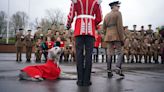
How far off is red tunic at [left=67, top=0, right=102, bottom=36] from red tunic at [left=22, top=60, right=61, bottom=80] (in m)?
1.46

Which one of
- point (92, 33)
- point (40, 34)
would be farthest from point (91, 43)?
point (40, 34)

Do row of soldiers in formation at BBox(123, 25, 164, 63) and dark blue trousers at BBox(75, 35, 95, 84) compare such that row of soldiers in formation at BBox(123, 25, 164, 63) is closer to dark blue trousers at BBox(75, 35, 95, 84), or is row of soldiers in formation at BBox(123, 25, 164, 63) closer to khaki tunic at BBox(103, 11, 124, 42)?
khaki tunic at BBox(103, 11, 124, 42)

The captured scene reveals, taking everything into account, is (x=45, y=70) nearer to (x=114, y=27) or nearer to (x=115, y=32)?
(x=115, y=32)

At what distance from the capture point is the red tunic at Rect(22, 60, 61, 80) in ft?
26.4

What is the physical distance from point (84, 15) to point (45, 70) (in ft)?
6.30

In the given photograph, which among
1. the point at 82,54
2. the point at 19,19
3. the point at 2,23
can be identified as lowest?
the point at 82,54

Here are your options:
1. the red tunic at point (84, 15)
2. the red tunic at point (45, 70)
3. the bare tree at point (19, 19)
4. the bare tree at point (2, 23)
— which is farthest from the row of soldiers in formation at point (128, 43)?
the bare tree at point (19, 19)

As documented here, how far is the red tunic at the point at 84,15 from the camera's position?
7.21 meters

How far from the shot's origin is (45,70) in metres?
8.32

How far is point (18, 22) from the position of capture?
259ft

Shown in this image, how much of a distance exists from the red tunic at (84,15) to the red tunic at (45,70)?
4.80ft

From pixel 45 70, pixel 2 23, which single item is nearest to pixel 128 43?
pixel 45 70

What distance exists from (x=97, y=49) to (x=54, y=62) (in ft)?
40.6

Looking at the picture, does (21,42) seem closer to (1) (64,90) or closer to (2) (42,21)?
(1) (64,90)
